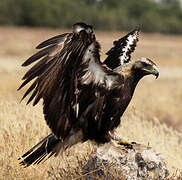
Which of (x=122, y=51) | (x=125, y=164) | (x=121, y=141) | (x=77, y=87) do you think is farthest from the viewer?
(x=122, y=51)

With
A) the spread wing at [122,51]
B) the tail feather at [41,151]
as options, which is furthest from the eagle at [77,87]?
the spread wing at [122,51]

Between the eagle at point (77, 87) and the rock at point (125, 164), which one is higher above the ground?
the eagle at point (77, 87)

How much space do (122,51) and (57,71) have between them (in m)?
1.63

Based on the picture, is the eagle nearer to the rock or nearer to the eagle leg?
the eagle leg

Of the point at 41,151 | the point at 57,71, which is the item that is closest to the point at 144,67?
the point at 57,71

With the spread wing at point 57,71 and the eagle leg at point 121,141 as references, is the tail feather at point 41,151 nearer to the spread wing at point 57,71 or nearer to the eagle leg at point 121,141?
the spread wing at point 57,71

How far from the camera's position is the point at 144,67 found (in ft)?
13.9

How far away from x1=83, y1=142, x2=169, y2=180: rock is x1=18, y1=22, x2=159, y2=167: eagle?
0.20m

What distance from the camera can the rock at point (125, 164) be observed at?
13.5ft

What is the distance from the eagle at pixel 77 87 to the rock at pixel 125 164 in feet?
0.67

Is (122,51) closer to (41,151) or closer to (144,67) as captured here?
(144,67)

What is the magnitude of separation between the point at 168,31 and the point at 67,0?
16163 mm

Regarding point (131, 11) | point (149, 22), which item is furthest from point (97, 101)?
point (131, 11)

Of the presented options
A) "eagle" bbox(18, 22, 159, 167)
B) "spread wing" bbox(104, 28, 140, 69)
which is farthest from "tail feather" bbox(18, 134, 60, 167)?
"spread wing" bbox(104, 28, 140, 69)
